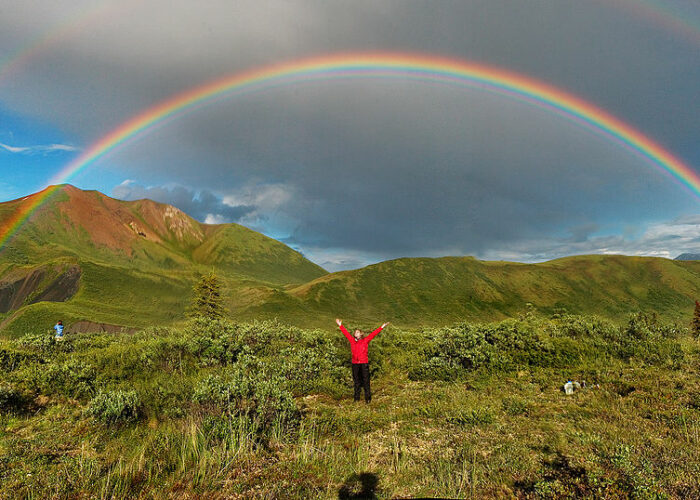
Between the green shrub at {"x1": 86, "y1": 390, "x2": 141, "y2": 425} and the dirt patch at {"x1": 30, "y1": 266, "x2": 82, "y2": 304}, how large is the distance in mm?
74659

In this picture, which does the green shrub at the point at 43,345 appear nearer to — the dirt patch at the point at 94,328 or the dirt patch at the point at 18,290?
the dirt patch at the point at 94,328

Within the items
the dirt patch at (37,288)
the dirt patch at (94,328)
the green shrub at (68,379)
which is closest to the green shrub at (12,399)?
the green shrub at (68,379)

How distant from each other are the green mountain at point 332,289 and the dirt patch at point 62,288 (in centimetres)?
16

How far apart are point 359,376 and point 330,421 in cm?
216

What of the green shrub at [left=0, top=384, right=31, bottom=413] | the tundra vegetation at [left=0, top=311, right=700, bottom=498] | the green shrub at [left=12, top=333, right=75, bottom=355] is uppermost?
the green shrub at [left=12, top=333, right=75, bottom=355]

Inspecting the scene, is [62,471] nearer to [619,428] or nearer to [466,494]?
[466,494]

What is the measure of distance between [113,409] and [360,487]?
5809 millimetres

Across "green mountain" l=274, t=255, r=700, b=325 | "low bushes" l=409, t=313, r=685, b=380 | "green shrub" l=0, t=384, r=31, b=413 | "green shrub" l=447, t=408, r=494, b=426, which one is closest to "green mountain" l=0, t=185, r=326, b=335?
"green mountain" l=274, t=255, r=700, b=325

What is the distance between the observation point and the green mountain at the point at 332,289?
63.6 m

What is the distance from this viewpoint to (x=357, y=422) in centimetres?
750

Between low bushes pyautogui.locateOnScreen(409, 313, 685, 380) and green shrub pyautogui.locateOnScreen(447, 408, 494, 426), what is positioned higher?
low bushes pyautogui.locateOnScreen(409, 313, 685, 380)

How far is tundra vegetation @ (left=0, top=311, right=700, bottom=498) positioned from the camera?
15.0ft

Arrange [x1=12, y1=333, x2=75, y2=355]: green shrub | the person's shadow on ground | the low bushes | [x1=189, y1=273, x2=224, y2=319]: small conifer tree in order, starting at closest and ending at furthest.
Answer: the person's shadow on ground → the low bushes → [x1=12, y1=333, x2=75, y2=355]: green shrub → [x1=189, y1=273, x2=224, y2=319]: small conifer tree

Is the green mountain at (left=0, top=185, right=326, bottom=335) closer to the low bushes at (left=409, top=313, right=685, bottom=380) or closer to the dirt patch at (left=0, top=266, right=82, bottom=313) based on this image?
the dirt patch at (left=0, top=266, right=82, bottom=313)
